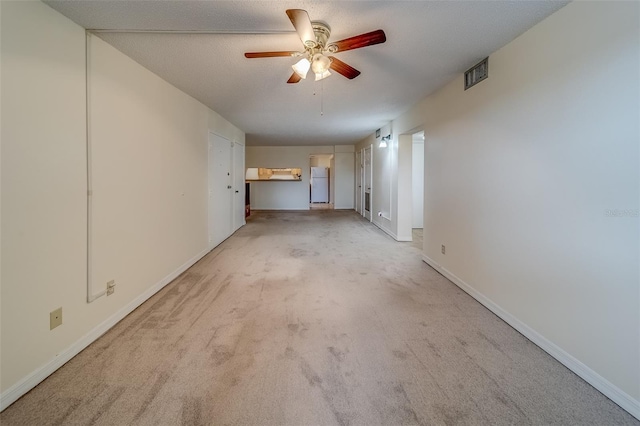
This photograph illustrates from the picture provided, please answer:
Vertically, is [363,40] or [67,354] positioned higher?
[363,40]

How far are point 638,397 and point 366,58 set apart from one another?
2.82 m

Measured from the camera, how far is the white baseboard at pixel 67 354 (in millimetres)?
1577

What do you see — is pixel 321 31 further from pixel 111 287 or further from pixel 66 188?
pixel 111 287

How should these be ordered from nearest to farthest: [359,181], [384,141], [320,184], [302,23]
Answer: [302,23] < [384,141] < [359,181] < [320,184]

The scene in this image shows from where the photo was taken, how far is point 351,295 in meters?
3.02

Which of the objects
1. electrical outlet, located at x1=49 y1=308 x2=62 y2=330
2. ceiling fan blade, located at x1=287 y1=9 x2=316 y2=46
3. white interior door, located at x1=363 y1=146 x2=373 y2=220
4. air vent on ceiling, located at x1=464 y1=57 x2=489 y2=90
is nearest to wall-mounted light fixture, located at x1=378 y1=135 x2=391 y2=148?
white interior door, located at x1=363 y1=146 x2=373 y2=220

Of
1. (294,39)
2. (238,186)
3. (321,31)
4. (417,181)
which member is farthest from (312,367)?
(417,181)

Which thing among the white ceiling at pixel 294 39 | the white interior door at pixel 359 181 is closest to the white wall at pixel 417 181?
the white interior door at pixel 359 181

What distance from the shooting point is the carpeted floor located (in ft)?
4.91

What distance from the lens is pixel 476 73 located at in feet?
9.33

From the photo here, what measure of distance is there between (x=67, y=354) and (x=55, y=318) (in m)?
0.26

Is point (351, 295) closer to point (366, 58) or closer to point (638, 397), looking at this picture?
point (638, 397)

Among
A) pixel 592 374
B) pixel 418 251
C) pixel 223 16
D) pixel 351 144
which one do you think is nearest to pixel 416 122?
pixel 418 251

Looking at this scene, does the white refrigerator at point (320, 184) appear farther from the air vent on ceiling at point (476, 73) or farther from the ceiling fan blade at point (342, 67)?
the ceiling fan blade at point (342, 67)
